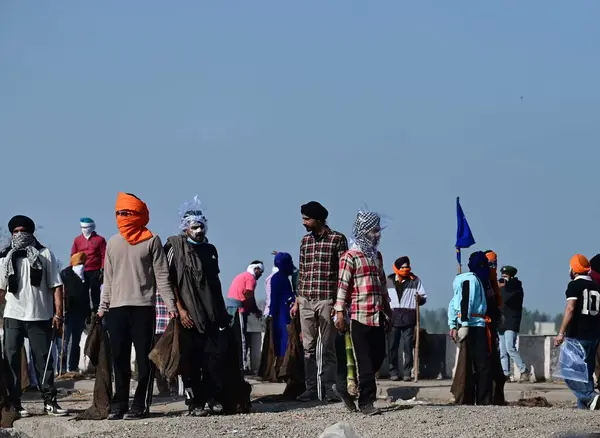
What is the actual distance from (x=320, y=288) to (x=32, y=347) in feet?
9.56

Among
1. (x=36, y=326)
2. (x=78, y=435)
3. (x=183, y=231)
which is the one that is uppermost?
(x=183, y=231)

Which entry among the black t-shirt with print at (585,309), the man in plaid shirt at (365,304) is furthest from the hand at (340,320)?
the black t-shirt with print at (585,309)

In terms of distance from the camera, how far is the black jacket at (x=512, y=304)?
19.4m

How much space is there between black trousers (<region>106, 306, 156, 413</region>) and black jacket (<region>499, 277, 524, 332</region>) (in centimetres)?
787

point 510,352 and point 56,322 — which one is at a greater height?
point 56,322

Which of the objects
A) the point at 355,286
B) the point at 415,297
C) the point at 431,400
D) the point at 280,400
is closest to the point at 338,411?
the point at 355,286

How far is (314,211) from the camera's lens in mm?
13961

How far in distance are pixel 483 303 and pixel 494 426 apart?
9.26 feet

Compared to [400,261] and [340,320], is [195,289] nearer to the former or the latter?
[340,320]

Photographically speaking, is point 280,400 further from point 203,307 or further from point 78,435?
point 78,435

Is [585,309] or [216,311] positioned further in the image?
[585,309]

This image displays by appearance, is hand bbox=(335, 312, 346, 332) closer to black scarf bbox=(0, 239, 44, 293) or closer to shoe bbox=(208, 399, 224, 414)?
shoe bbox=(208, 399, 224, 414)

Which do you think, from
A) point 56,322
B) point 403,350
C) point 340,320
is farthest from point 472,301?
point 403,350

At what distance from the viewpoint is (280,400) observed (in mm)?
14945
